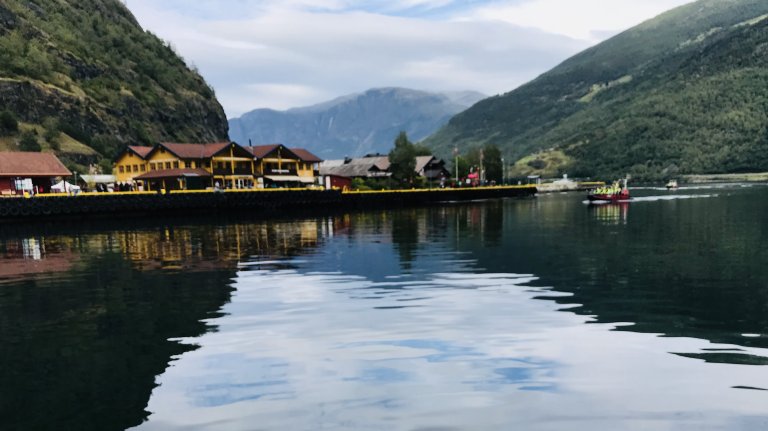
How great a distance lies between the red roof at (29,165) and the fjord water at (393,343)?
233ft

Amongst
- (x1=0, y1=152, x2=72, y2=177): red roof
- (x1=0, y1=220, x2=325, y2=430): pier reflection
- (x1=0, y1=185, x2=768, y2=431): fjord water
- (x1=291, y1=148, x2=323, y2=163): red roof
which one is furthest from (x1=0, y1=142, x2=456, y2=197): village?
(x1=0, y1=185, x2=768, y2=431): fjord water

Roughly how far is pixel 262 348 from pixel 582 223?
56.0 meters

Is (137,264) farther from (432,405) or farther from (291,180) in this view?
(291,180)

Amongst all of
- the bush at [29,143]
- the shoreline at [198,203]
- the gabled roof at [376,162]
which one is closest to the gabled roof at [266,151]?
the shoreline at [198,203]

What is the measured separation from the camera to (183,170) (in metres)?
118

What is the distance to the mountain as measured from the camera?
141m

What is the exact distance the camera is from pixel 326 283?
29.1m

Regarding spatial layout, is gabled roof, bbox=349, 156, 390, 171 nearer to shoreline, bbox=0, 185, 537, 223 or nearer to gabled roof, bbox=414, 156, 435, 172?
gabled roof, bbox=414, 156, 435, 172

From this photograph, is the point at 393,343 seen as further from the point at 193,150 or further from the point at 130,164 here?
the point at 130,164

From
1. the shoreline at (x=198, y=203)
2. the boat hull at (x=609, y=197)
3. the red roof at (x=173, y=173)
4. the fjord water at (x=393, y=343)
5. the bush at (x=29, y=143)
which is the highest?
the bush at (x=29, y=143)

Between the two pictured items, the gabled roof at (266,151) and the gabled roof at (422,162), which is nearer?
the gabled roof at (266,151)

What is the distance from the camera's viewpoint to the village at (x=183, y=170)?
101625mm

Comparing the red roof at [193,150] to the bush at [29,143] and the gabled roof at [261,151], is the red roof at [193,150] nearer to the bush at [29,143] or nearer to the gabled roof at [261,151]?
the gabled roof at [261,151]

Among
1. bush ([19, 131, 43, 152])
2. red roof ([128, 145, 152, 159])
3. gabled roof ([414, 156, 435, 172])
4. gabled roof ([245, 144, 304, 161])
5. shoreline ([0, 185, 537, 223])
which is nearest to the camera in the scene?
shoreline ([0, 185, 537, 223])
